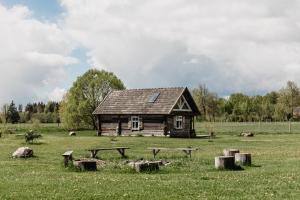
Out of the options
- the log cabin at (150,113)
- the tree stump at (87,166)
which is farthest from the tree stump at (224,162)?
the log cabin at (150,113)

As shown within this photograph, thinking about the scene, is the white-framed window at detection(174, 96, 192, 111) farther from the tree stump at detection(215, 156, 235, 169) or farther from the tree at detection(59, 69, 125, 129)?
the tree stump at detection(215, 156, 235, 169)

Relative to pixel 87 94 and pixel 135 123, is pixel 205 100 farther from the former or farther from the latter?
pixel 135 123

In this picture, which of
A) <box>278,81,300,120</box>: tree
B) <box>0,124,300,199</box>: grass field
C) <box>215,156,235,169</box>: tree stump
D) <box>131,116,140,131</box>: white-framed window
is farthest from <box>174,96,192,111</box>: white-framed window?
<box>278,81,300,120</box>: tree

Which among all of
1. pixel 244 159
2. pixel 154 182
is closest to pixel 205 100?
pixel 244 159

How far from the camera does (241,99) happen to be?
17275 cm

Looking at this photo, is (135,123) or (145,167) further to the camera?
(135,123)

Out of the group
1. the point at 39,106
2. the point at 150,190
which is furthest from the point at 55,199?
the point at 39,106

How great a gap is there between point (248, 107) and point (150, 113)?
97.3 metres

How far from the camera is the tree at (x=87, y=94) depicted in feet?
270

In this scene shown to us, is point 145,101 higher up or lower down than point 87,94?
lower down

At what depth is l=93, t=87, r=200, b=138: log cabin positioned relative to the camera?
6656 cm

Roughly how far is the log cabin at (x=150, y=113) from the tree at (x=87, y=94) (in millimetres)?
10199

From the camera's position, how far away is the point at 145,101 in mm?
69375

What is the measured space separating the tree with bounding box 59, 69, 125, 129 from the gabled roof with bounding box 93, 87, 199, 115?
9.17 metres
